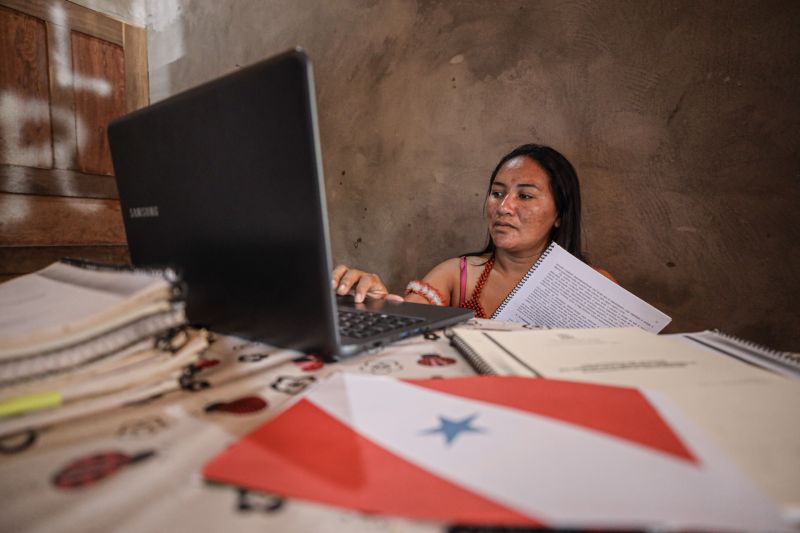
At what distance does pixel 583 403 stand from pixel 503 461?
13cm

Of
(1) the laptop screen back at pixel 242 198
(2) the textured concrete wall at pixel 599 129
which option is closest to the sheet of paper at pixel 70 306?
(1) the laptop screen back at pixel 242 198

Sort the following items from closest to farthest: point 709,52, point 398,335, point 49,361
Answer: point 49,361 < point 398,335 < point 709,52

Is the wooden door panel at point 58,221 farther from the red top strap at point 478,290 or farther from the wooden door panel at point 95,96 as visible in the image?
the red top strap at point 478,290

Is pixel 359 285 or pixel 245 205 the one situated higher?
pixel 245 205

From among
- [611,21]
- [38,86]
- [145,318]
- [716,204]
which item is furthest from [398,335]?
[38,86]

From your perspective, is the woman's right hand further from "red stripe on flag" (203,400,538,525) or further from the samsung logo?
"red stripe on flag" (203,400,538,525)

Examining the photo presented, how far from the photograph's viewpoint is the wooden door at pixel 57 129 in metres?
1.87

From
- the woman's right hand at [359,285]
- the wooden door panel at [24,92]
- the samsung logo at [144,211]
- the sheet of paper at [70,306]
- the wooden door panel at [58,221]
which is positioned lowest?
the woman's right hand at [359,285]

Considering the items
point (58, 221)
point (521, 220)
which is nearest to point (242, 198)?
point (521, 220)

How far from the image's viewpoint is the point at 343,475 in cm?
24

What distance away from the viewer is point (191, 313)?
59cm

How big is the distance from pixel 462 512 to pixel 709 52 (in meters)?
1.67

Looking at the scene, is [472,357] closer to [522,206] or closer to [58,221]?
[522,206]

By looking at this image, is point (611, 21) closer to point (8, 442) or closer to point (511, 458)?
point (511, 458)
